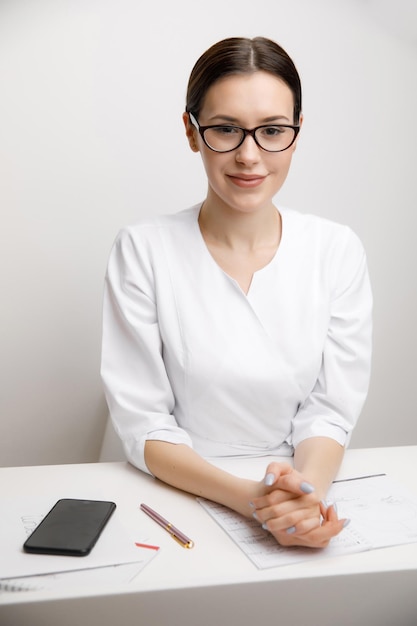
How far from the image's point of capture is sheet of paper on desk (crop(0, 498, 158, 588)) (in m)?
1.09

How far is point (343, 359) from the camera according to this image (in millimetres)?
1726

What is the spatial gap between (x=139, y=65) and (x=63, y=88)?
259mm

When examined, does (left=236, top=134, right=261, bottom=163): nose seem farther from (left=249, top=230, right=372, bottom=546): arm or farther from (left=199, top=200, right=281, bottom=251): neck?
(left=249, top=230, right=372, bottom=546): arm

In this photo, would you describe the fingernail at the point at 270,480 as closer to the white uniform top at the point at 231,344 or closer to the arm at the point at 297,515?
the arm at the point at 297,515

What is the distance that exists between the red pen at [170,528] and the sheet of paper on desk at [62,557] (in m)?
0.05

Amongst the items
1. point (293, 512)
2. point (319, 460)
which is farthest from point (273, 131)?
point (293, 512)

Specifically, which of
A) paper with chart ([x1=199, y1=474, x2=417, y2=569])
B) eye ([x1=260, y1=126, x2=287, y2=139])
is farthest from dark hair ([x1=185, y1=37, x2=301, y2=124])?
paper with chart ([x1=199, y1=474, x2=417, y2=569])

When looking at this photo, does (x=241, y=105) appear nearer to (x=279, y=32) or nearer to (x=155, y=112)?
(x=155, y=112)

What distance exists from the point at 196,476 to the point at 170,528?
165mm

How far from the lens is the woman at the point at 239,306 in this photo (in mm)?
1616

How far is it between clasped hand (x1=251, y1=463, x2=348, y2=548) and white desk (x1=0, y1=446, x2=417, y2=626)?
0.15ft

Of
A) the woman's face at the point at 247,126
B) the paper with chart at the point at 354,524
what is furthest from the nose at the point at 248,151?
the paper with chart at the point at 354,524

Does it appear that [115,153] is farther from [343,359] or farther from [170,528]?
[170,528]

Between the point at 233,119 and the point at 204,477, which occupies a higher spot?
the point at 233,119
